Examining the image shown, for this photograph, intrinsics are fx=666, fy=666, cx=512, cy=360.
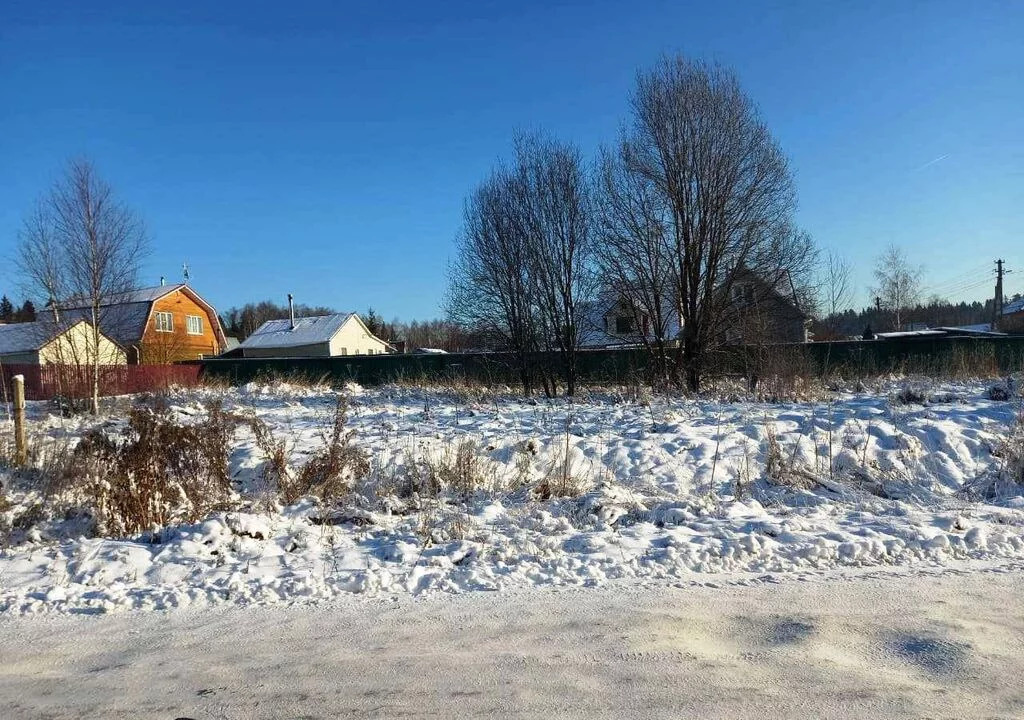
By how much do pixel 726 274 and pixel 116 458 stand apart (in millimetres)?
17706

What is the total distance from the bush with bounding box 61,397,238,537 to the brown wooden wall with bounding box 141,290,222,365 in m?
36.1

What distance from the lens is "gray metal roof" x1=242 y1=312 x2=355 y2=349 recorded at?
52.2 m

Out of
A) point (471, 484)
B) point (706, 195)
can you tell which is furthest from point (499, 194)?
point (471, 484)

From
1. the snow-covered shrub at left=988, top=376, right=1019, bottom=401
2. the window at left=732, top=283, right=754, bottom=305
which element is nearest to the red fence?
the window at left=732, top=283, right=754, bottom=305

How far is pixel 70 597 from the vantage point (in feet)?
15.7

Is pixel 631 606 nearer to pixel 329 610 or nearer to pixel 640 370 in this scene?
pixel 329 610

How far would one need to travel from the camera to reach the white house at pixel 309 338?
171ft

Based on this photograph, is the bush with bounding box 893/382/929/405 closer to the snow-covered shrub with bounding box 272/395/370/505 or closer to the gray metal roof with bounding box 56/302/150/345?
the snow-covered shrub with bounding box 272/395/370/505

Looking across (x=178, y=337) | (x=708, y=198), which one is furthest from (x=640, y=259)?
(x=178, y=337)

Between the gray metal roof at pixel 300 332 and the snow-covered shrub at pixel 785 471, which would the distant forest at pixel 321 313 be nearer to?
the gray metal roof at pixel 300 332

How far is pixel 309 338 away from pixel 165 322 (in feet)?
33.6

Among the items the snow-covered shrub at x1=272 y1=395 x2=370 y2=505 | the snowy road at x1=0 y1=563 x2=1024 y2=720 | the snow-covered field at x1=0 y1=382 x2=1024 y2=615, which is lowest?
the snowy road at x1=0 y1=563 x2=1024 y2=720

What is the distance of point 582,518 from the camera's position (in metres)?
6.48

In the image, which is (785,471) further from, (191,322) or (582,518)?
(191,322)
